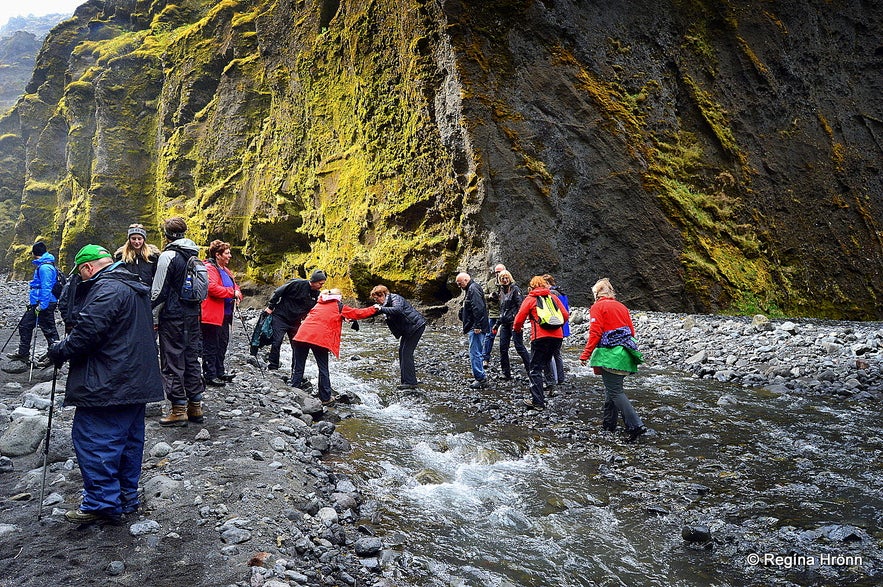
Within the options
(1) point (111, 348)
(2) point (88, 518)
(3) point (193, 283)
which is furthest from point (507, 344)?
(2) point (88, 518)

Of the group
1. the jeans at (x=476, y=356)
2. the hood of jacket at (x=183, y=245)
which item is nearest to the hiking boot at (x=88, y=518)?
the hood of jacket at (x=183, y=245)

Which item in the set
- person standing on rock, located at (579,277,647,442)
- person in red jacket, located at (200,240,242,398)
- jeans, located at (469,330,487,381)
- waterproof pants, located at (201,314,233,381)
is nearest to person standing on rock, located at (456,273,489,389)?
jeans, located at (469,330,487,381)

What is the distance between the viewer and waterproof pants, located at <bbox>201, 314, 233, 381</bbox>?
825 centimetres

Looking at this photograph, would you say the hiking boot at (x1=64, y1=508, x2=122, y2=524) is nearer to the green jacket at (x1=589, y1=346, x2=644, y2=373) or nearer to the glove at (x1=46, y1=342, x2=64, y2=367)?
the glove at (x1=46, y1=342, x2=64, y2=367)

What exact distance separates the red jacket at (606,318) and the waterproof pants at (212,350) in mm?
6062

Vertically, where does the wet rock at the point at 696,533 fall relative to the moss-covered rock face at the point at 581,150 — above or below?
below

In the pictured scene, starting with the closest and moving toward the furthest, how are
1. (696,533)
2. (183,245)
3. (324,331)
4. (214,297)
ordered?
(696,533) < (183,245) < (214,297) < (324,331)

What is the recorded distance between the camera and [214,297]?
8055mm

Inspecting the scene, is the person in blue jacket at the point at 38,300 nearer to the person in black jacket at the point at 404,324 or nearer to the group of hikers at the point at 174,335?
the group of hikers at the point at 174,335

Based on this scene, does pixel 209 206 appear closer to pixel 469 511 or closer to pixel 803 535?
pixel 469 511

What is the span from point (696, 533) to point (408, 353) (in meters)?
6.25

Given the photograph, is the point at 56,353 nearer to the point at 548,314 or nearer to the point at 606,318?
the point at 606,318

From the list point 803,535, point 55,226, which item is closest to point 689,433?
point 803,535

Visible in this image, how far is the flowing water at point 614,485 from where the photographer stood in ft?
14.3
